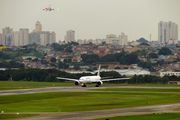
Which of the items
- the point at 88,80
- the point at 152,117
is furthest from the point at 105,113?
the point at 88,80

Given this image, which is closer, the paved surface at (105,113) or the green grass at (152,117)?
the green grass at (152,117)

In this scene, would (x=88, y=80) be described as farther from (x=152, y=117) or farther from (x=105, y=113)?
(x=152, y=117)

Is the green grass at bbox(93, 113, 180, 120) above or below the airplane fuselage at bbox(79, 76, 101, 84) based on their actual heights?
below

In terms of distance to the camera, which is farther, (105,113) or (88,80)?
(88,80)

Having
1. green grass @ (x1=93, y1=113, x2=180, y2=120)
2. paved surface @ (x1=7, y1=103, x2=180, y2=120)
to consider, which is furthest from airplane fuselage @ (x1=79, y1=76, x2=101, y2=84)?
green grass @ (x1=93, y1=113, x2=180, y2=120)

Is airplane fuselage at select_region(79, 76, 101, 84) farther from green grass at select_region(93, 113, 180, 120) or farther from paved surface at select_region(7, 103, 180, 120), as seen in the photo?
green grass at select_region(93, 113, 180, 120)

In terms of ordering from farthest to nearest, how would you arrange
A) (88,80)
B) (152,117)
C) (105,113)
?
(88,80) → (105,113) → (152,117)

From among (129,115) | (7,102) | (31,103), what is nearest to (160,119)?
(129,115)

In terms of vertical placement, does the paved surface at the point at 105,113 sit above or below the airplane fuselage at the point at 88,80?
below

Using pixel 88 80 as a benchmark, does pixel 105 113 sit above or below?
below

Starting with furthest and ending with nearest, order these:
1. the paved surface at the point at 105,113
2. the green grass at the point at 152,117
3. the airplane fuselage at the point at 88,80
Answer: the airplane fuselage at the point at 88,80 < the paved surface at the point at 105,113 < the green grass at the point at 152,117

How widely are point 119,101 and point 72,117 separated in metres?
18.2

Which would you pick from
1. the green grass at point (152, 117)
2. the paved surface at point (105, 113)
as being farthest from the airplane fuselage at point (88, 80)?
the green grass at point (152, 117)

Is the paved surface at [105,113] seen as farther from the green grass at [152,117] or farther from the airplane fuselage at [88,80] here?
the airplane fuselage at [88,80]
